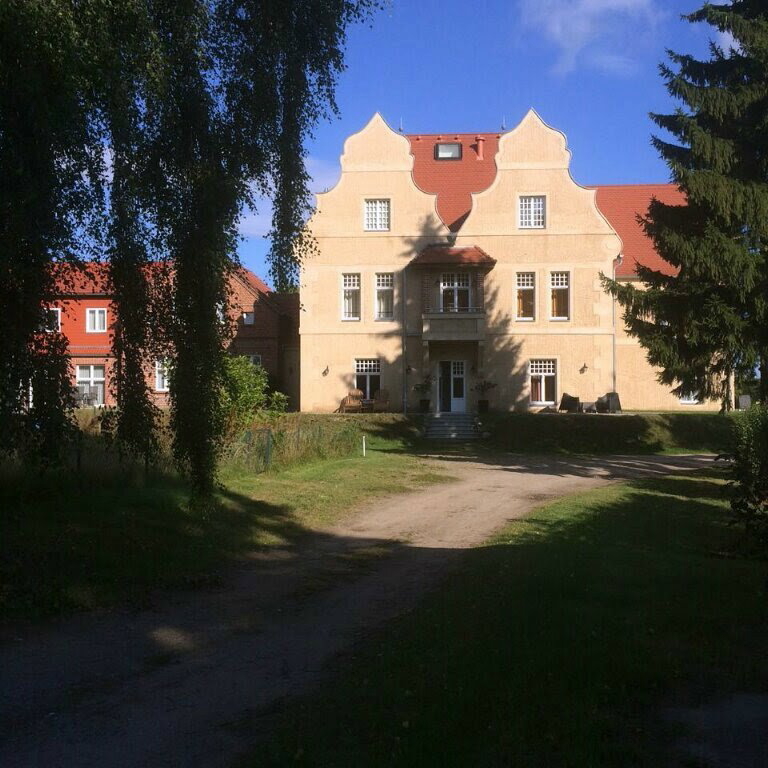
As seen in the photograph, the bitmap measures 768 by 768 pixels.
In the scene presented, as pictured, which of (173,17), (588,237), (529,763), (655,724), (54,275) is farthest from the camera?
(588,237)

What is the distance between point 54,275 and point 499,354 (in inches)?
1261

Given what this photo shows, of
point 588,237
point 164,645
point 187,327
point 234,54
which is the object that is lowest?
point 164,645

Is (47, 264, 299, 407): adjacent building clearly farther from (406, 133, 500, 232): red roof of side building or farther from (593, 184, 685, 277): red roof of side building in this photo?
(593, 184, 685, 277): red roof of side building

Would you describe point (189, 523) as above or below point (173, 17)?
below

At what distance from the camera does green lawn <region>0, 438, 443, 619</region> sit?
29.1ft

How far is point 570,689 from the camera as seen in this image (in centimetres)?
580

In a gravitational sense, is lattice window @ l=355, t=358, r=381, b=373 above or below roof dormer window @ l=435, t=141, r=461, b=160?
below

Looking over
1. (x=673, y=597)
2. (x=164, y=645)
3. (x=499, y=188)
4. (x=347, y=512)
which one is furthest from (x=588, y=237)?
(x=164, y=645)

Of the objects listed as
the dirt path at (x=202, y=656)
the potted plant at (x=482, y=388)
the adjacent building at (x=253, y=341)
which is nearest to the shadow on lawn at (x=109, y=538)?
the dirt path at (x=202, y=656)

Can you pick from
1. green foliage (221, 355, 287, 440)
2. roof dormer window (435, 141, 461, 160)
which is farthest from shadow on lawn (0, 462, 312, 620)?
roof dormer window (435, 141, 461, 160)

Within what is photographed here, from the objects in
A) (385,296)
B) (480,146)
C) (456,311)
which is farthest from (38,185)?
(480,146)

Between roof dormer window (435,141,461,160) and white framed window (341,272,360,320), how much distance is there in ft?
34.8

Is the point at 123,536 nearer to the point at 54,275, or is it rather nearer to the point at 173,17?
the point at 54,275

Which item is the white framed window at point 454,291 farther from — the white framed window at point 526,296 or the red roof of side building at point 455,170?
the red roof of side building at point 455,170
